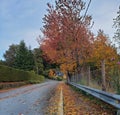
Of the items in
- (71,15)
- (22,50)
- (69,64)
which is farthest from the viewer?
(22,50)

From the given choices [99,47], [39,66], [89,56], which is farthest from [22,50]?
[89,56]

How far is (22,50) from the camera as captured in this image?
400 feet

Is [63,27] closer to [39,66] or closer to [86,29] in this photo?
[86,29]

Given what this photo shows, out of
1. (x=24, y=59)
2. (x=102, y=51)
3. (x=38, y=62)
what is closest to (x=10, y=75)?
(x=102, y=51)

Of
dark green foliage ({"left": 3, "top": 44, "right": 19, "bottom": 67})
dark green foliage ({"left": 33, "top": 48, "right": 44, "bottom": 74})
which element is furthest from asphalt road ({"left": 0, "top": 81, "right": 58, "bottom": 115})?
dark green foliage ({"left": 3, "top": 44, "right": 19, "bottom": 67})

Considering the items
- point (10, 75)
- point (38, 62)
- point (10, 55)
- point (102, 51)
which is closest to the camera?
point (102, 51)

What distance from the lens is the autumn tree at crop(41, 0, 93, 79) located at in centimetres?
3300

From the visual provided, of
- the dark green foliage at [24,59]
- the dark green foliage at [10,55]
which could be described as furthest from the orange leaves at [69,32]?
the dark green foliage at [10,55]

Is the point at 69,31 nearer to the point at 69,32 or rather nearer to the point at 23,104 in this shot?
the point at 69,32

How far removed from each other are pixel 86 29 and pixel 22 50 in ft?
293

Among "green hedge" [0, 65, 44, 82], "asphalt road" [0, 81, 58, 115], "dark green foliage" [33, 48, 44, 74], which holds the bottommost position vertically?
"asphalt road" [0, 81, 58, 115]

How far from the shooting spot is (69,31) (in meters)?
33.8

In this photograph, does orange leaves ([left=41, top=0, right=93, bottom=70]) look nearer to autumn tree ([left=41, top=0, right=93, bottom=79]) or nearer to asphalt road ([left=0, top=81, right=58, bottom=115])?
autumn tree ([left=41, top=0, right=93, bottom=79])

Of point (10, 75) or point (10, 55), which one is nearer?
point (10, 75)
